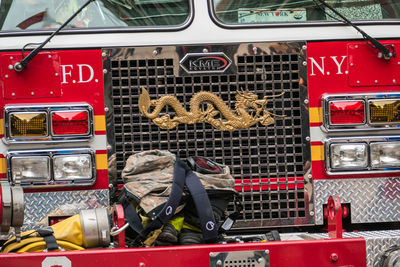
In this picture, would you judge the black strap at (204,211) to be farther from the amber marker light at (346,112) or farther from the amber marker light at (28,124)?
the amber marker light at (346,112)

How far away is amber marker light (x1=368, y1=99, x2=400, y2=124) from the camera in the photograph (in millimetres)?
4422

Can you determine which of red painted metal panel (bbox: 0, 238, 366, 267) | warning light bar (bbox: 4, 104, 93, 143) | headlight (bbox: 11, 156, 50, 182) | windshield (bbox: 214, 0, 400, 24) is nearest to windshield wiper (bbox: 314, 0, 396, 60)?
windshield (bbox: 214, 0, 400, 24)

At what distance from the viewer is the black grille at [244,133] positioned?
4.25 m

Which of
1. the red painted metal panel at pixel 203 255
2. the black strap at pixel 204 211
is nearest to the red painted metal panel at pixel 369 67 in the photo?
the red painted metal panel at pixel 203 255

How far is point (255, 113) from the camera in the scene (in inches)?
171

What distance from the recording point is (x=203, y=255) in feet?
11.4

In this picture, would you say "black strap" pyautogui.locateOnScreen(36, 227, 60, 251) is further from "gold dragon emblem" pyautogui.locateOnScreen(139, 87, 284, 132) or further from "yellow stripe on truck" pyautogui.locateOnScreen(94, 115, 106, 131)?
"gold dragon emblem" pyautogui.locateOnScreen(139, 87, 284, 132)

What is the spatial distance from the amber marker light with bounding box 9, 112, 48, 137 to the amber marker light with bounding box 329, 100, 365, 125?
5.91 ft

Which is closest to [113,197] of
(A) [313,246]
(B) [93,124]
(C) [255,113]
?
(B) [93,124]

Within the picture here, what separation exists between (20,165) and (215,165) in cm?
116

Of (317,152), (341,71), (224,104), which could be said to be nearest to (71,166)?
(224,104)

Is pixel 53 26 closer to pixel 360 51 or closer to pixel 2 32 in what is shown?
pixel 2 32

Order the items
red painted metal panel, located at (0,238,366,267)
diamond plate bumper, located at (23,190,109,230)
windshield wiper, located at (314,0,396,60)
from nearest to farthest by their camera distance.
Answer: red painted metal panel, located at (0,238,366,267) < diamond plate bumper, located at (23,190,109,230) < windshield wiper, located at (314,0,396,60)

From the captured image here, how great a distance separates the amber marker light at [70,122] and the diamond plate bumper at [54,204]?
373 mm
